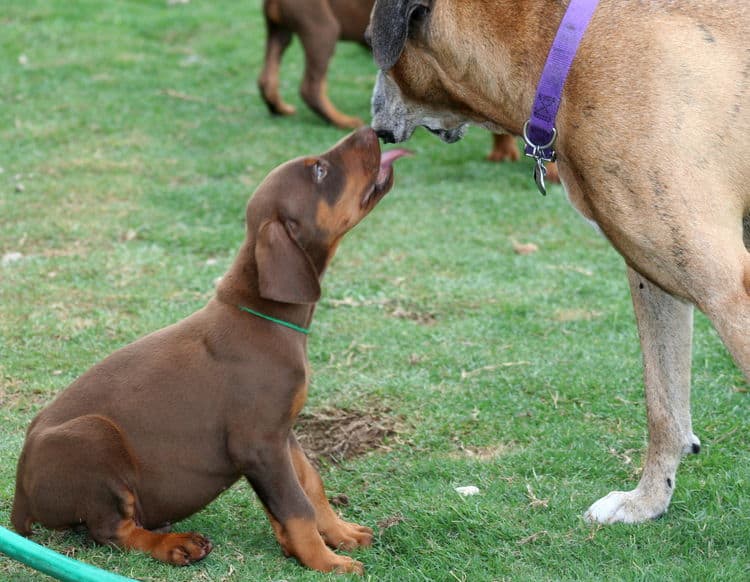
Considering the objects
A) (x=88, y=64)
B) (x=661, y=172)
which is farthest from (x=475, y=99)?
(x=88, y=64)

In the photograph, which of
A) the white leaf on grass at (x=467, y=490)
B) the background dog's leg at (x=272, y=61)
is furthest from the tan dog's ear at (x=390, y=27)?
the background dog's leg at (x=272, y=61)

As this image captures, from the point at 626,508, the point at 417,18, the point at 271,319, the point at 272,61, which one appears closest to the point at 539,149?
the point at 417,18

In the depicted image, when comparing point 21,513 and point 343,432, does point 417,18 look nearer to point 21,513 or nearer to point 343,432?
point 343,432

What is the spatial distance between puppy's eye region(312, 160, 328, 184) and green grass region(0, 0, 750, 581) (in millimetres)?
1350

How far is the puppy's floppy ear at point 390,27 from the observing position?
3.98 metres

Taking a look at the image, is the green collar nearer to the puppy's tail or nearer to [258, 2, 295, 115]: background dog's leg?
the puppy's tail

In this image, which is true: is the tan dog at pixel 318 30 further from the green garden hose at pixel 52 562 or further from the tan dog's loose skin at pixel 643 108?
the green garden hose at pixel 52 562

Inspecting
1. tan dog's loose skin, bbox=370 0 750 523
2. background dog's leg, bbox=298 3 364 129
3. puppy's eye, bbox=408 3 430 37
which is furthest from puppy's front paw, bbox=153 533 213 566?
background dog's leg, bbox=298 3 364 129

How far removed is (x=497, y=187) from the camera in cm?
902

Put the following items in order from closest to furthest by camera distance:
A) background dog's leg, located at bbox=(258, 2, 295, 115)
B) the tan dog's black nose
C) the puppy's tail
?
the puppy's tail → the tan dog's black nose → background dog's leg, located at bbox=(258, 2, 295, 115)

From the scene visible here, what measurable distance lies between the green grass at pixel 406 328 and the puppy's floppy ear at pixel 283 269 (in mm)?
981

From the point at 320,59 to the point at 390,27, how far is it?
661 cm

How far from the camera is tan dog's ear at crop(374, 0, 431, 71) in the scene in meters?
3.98

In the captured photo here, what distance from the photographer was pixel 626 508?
4.22 metres
